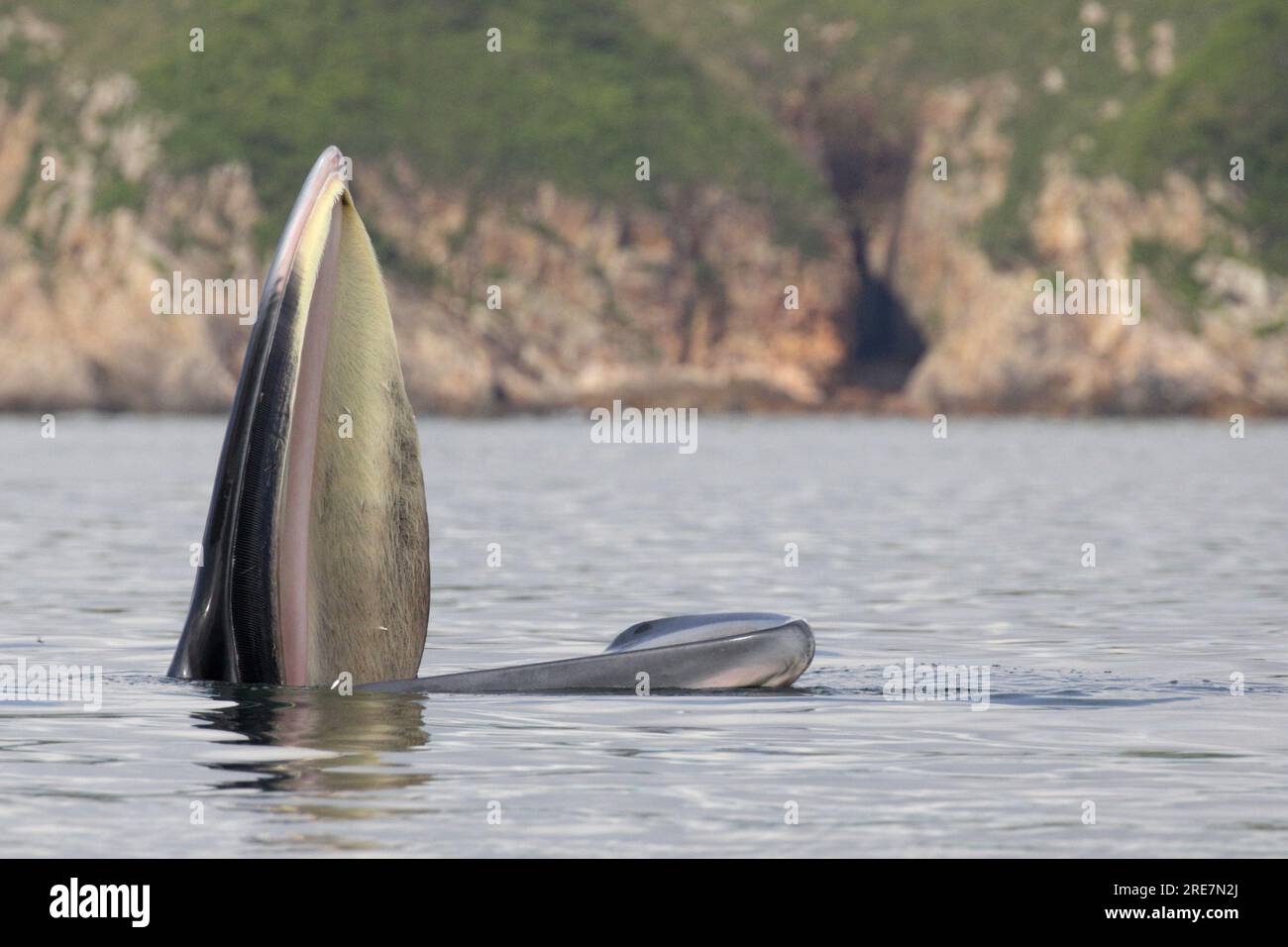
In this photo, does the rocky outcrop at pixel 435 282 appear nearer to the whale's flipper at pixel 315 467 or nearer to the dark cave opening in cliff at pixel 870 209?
the dark cave opening in cliff at pixel 870 209

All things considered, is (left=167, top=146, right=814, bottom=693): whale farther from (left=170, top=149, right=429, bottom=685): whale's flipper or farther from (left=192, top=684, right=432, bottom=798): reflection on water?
(left=192, top=684, right=432, bottom=798): reflection on water

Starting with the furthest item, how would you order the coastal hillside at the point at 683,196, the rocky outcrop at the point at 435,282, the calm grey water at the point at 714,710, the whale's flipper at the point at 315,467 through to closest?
the coastal hillside at the point at 683,196
the rocky outcrop at the point at 435,282
the whale's flipper at the point at 315,467
the calm grey water at the point at 714,710

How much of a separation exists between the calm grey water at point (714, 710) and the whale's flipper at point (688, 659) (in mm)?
159

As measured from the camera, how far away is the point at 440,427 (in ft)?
417

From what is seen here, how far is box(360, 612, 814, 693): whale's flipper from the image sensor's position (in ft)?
53.8

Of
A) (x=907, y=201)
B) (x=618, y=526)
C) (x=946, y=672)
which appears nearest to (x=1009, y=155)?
(x=907, y=201)

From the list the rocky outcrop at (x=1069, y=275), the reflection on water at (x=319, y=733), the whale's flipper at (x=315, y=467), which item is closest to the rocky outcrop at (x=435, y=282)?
the rocky outcrop at (x=1069, y=275)

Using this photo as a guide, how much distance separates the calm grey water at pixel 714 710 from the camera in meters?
12.2

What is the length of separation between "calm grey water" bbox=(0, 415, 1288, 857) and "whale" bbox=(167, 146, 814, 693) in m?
0.58

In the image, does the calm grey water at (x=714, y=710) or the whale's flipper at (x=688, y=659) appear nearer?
the calm grey water at (x=714, y=710)

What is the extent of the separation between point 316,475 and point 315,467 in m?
0.05

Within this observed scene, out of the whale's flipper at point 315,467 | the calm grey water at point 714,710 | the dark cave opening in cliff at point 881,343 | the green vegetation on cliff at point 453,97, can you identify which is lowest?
the calm grey water at point 714,710

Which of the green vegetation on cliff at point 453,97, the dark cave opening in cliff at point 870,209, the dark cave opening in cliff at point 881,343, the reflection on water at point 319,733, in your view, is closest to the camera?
the reflection on water at point 319,733

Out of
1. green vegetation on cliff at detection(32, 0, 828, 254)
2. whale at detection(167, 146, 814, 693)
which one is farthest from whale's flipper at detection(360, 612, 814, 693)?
green vegetation on cliff at detection(32, 0, 828, 254)
